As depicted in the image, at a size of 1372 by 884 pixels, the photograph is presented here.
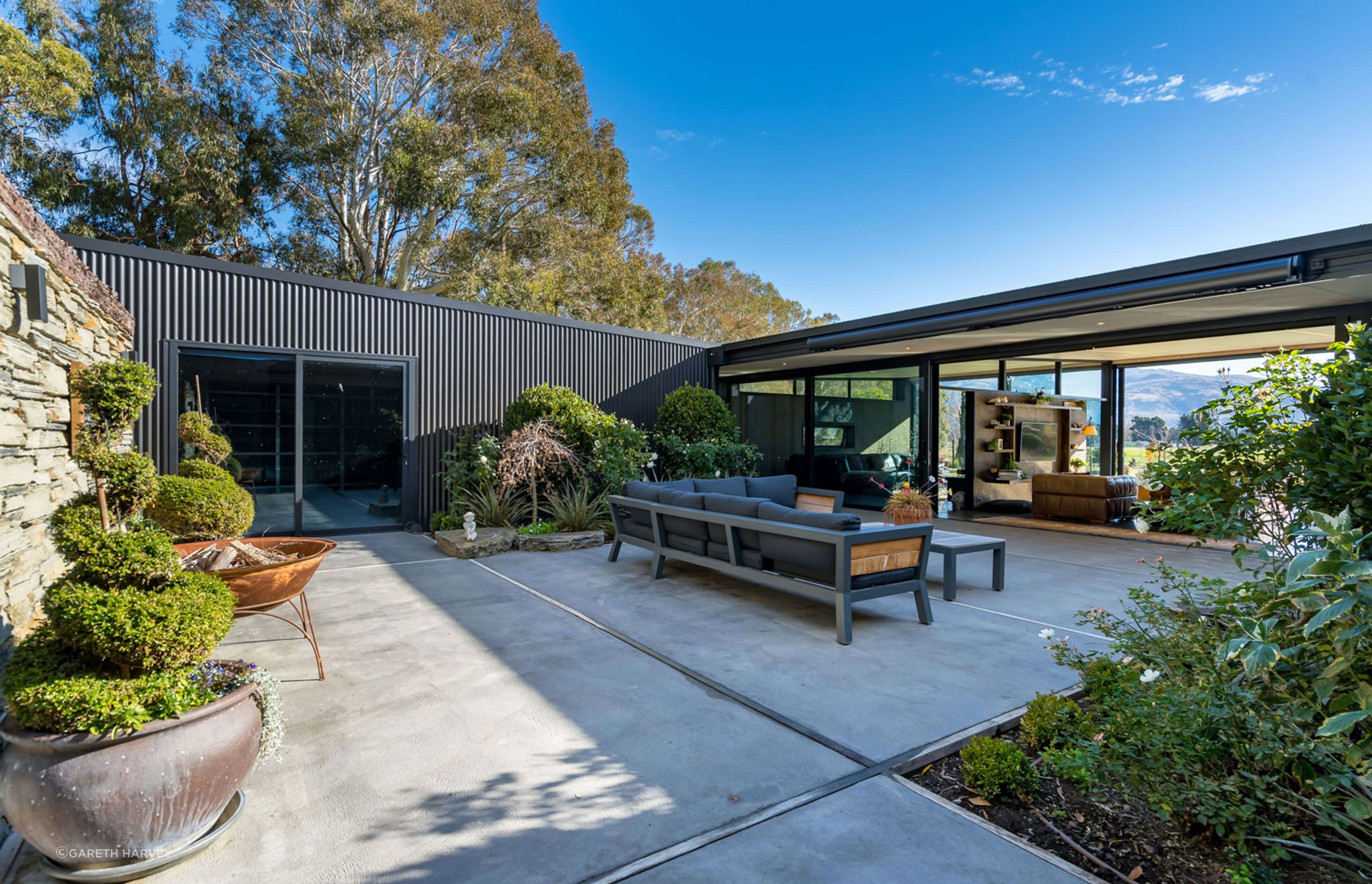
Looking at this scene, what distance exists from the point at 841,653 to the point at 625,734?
1.50 meters

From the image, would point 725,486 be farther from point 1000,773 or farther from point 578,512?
point 1000,773

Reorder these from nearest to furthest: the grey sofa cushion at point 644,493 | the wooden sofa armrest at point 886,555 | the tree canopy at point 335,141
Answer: the wooden sofa armrest at point 886,555 → the grey sofa cushion at point 644,493 → the tree canopy at point 335,141

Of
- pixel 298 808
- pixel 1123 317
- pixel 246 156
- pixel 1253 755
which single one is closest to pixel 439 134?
pixel 246 156

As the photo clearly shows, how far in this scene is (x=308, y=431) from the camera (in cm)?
713

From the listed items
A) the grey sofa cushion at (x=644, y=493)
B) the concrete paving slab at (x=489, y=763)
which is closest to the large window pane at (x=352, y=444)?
the grey sofa cushion at (x=644, y=493)

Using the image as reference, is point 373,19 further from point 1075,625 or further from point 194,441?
point 1075,625

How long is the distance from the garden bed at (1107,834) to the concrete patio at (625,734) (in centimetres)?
10

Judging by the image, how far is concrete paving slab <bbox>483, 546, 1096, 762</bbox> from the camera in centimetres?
278

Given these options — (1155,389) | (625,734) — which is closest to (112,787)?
(625,734)

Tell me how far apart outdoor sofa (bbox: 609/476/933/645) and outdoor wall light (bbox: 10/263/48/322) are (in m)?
3.65

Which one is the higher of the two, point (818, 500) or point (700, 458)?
point (700, 458)

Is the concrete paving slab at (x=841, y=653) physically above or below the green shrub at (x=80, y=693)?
below

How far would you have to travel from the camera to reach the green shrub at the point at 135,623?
1.76 meters

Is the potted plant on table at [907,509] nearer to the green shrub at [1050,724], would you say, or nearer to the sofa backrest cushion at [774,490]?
the sofa backrest cushion at [774,490]
